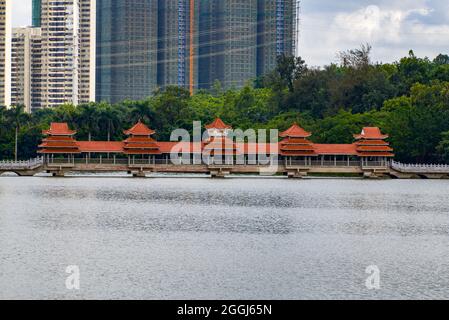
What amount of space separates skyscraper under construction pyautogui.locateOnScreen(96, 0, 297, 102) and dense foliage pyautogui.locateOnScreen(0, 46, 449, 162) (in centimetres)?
2641

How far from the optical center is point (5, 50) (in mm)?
160625

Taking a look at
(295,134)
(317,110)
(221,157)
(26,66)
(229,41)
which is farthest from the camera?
(26,66)

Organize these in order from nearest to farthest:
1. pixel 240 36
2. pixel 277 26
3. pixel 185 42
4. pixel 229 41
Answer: pixel 277 26, pixel 240 36, pixel 229 41, pixel 185 42

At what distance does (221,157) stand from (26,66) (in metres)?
85.8

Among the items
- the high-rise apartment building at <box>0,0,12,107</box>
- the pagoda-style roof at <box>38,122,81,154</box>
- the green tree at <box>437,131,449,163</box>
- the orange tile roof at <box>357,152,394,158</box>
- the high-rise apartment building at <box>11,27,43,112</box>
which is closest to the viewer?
the pagoda-style roof at <box>38,122,81,154</box>

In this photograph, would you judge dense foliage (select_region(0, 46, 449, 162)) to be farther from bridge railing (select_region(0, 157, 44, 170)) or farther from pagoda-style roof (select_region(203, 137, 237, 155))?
bridge railing (select_region(0, 157, 44, 170))

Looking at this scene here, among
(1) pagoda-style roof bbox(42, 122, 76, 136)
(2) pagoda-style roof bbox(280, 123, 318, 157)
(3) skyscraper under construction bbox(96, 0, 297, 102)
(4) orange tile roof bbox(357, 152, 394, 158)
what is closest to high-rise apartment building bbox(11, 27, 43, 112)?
(3) skyscraper under construction bbox(96, 0, 297, 102)

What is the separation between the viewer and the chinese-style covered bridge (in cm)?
8906

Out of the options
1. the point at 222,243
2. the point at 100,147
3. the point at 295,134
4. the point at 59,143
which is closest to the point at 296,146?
the point at 295,134

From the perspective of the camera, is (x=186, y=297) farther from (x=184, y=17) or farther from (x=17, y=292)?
(x=184, y=17)

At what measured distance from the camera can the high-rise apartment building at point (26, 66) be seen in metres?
168

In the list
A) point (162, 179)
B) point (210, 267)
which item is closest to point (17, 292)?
point (210, 267)

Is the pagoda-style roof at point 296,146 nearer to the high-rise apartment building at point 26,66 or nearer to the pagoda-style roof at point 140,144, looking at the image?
the pagoda-style roof at point 140,144

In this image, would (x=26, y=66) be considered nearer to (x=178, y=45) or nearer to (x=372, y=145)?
(x=178, y=45)
